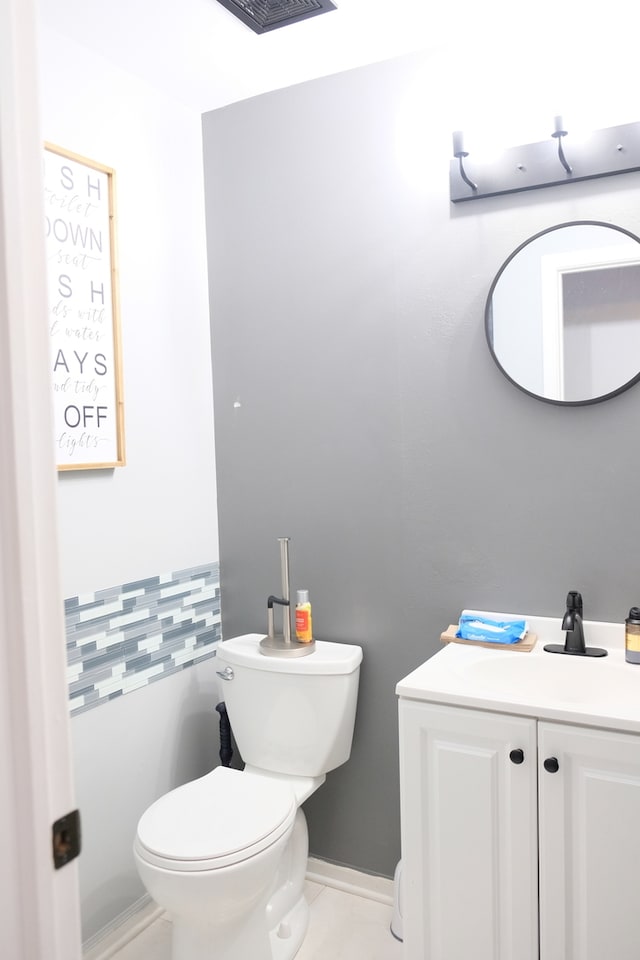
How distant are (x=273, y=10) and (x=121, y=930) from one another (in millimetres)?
2500

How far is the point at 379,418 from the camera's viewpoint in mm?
2232

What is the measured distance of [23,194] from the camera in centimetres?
75

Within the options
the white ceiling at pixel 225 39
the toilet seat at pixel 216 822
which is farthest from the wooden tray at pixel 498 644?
the white ceiling at pixel 225 39

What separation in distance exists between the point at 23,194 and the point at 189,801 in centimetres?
162

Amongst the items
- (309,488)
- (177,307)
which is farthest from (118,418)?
(309,488)

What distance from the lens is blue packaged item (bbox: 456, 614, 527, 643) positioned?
1.92m

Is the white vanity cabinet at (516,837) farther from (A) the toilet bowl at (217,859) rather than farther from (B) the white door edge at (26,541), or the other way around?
(B) the white door edge at (26,541)

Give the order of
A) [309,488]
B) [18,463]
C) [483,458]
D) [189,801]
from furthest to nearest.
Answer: [309,488] < [483,458] < [189,801] < [18,463]

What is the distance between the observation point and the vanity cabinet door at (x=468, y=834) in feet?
5.16

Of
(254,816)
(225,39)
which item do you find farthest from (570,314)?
(254,816)

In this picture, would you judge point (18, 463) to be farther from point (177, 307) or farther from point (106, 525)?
point (177, 307)

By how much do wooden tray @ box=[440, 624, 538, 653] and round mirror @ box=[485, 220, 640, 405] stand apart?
63 centimetres

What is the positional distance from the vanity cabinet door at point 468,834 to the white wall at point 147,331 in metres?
0.98

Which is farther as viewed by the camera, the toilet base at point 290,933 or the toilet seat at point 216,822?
the toilet base at point 290,933
